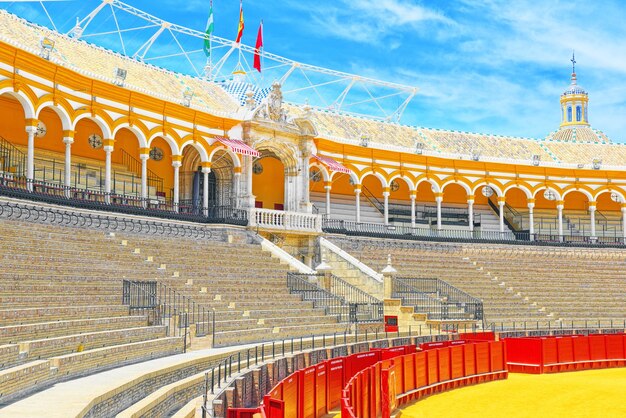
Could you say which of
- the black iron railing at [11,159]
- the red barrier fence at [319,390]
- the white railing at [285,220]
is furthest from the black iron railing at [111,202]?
the red barrier fence at [319,390]

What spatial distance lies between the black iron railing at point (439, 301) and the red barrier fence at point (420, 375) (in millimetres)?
7547

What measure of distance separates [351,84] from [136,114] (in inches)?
685

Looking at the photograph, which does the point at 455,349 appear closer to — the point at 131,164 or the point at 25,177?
the point at 25,177

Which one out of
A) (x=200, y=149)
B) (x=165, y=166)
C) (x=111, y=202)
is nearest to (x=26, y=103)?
(x=111, y=202)

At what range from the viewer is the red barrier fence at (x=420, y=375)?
579 inches

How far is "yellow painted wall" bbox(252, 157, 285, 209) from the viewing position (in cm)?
3981

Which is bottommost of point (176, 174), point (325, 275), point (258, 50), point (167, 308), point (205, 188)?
point (167, 308)

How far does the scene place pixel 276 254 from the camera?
1249 inches

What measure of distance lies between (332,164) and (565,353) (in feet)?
58.2

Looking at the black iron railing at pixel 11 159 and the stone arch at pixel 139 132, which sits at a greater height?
the stone arch at pixel 139 132

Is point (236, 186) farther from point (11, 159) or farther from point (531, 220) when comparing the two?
point (531, 220)

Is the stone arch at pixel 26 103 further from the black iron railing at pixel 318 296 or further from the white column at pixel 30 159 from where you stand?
the black iron railing at pixel 318 296

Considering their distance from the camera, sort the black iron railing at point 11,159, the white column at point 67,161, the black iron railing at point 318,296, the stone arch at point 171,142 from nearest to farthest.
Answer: the black iron railing at point 318,296 → the black iron railing at point 11,159 → the white column at point 67,161 → the stone arch at point 171,142

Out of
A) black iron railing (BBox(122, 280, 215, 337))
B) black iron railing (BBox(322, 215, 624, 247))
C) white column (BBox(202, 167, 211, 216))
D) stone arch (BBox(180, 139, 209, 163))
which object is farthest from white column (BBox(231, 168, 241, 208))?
black iron railing (BBox(122, 280, 215, 337))
